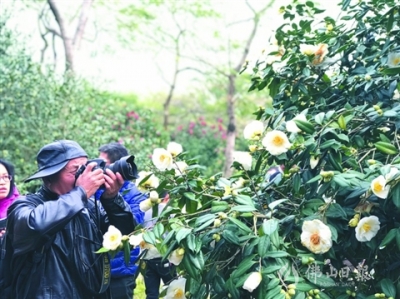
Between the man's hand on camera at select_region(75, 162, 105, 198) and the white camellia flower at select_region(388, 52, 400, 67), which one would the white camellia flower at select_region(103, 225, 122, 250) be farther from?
the white camellia flower at select_region(388, 52, 400, 67)

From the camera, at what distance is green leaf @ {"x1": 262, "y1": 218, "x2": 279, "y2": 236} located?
2.26m

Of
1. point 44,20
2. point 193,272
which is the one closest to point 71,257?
point 193,272

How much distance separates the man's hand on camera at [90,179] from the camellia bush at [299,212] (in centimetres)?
36

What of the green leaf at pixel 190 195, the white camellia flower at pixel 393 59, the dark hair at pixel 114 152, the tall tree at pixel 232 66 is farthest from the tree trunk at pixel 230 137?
the green leaf at pixel 190 195

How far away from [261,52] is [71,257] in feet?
4.84

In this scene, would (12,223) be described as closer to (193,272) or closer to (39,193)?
(39,193)

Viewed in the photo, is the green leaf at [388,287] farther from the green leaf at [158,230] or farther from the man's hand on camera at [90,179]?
the man's hand on camera at [90,179]

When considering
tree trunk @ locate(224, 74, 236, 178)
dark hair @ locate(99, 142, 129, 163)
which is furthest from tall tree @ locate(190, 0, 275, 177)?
dark hair @ locate(99, 142, 129, 163)

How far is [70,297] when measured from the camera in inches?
116

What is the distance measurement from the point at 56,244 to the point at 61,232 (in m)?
0.07

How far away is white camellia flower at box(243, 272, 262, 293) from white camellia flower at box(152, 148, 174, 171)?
2.05 feet

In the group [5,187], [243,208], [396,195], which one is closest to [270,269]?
[243,208]

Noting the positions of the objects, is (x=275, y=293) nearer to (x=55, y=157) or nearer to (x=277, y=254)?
(x=277, y=254)

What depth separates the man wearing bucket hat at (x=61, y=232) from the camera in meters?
2.77
